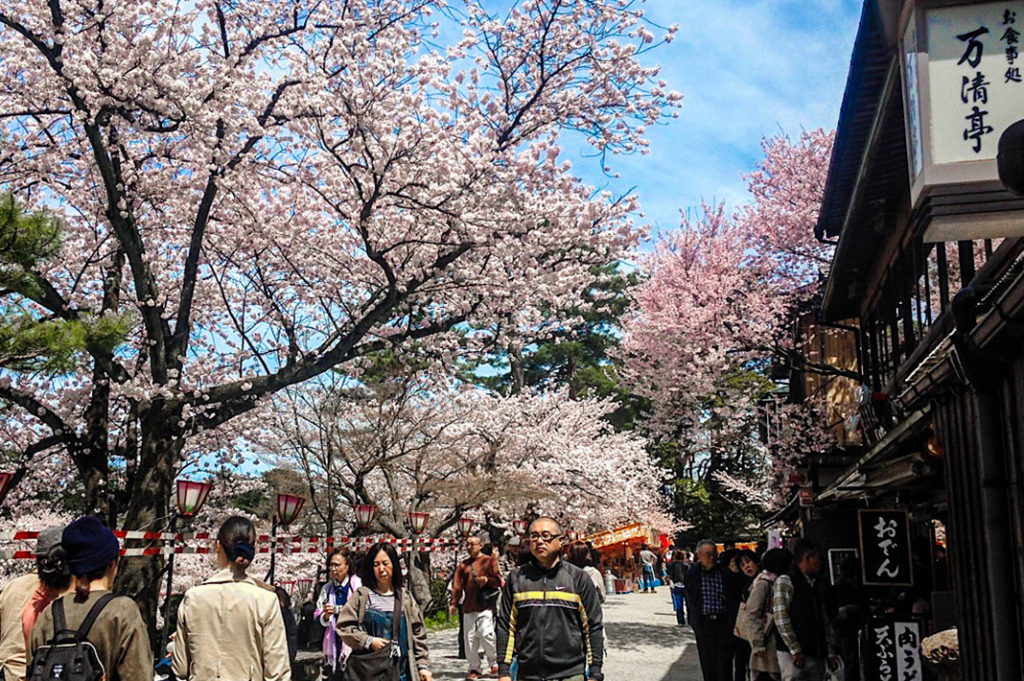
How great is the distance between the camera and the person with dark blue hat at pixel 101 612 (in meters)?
4.09

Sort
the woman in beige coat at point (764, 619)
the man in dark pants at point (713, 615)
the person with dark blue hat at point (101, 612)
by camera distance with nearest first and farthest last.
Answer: the person with dark blue hat at point (101, 612)
the woman in beige coat at point (764, 619)
the man in dark pants at point (713, 615)

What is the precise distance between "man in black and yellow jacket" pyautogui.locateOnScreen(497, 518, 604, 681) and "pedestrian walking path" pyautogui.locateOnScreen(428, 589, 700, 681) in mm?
7972

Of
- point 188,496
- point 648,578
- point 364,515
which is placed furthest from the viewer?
point 648,578

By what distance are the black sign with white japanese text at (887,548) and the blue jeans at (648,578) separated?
29.3m

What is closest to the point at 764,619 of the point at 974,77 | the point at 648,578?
the point at 974,77

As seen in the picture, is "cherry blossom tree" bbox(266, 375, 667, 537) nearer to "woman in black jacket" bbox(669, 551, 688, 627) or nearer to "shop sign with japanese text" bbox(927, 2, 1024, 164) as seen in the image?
"woman in black jacket" bbox(669, 551, 688, 627)

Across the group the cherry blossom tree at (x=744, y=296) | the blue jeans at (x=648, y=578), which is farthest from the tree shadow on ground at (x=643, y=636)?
the blue jeans at (x=648, y=578)

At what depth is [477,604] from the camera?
45.6ft

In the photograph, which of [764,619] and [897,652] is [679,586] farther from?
[897,652]

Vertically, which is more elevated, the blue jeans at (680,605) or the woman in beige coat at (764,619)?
the woman in beige coat at (764,619)

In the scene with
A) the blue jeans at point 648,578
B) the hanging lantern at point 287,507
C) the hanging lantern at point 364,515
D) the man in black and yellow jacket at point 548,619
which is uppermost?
the hanging lantern at point 287,507

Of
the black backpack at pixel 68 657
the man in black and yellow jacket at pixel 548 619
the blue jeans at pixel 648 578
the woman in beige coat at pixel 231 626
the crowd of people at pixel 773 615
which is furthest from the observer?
the blue jeans at pixel 648 578

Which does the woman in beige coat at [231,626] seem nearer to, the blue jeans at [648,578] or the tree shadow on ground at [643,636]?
the tree shadow on ground at [643,636]

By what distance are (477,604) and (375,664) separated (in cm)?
715
